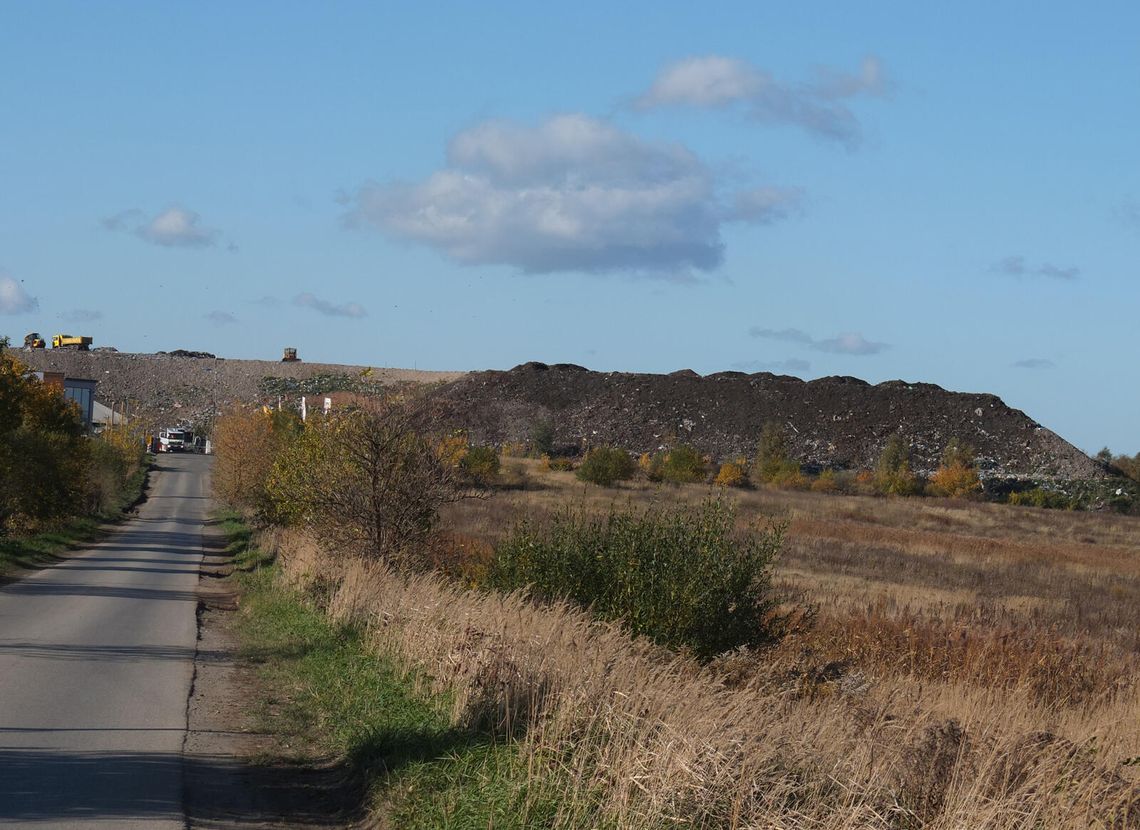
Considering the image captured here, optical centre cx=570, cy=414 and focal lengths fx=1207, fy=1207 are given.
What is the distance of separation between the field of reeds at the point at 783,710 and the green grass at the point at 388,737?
0.11 meters

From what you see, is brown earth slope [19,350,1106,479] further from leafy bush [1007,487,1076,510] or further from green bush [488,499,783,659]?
green bush [488,499,783,659]

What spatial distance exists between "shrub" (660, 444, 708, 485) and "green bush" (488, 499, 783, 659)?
68.2m

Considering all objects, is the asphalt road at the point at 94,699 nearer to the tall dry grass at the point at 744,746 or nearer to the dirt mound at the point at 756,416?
the tall dry grass at the point at 744,746

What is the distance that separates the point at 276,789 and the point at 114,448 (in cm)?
6211

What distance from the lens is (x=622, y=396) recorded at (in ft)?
422

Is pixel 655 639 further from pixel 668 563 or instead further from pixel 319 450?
pixel 319 450

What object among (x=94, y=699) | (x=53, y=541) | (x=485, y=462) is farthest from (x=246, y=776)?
(x=485, y=462)

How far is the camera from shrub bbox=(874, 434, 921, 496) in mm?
90812

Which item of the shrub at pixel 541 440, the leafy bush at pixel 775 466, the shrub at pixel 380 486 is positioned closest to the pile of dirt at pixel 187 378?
the shrub at pixel 541 440

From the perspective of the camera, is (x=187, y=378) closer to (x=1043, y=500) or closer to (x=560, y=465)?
(x=560, y=465)

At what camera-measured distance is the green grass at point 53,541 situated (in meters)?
31.2

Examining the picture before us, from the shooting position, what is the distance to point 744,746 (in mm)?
7004

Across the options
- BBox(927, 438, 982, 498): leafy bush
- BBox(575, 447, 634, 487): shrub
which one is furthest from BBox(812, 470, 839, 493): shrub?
BBox(575, 447, 634, 487): shrub

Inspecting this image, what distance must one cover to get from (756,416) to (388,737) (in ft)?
377
